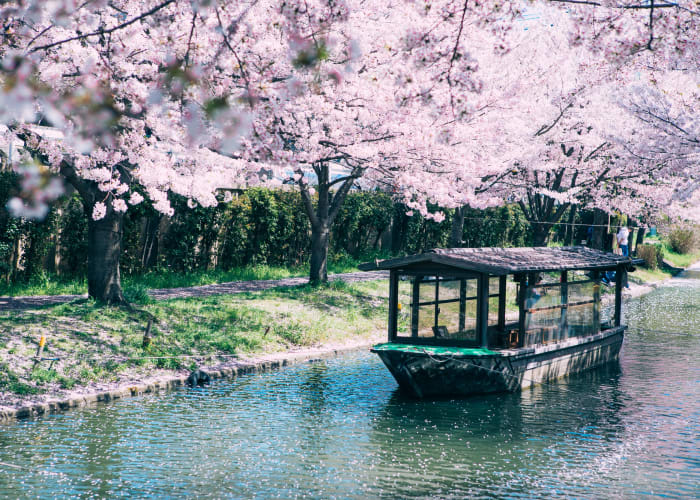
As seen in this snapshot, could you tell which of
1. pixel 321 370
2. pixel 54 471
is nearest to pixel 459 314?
pixel 321 370

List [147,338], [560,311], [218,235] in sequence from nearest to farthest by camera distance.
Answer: [147,338], [560,311], [218,235]

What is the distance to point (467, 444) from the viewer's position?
12273 millimetres

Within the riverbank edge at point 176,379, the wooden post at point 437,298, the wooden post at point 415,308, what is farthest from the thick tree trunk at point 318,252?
the wooden post at point 437,298

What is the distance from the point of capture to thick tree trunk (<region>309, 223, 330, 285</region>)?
2359 centimetres

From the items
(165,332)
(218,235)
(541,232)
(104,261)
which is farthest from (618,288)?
(104,261)

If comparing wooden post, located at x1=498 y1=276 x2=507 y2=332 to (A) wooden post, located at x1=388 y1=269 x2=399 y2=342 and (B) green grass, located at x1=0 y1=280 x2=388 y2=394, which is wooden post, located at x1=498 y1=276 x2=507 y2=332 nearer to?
(A) wooden post, located at x1=388 y1=269 x2=399 y2=342

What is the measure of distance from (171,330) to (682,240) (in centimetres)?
5100

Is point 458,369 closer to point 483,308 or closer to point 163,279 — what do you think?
point 483,308

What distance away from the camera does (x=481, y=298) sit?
15.8 m

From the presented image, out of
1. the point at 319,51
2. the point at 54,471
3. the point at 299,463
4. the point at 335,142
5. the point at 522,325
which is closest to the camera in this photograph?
the point at 319,51

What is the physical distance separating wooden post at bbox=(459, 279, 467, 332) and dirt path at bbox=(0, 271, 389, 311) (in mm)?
7802

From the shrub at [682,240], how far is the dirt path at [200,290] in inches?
1439

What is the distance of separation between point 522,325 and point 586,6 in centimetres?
728

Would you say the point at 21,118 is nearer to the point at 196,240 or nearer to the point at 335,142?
the point at 335,142
